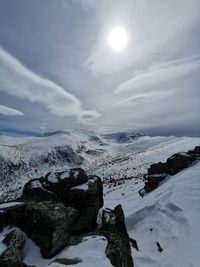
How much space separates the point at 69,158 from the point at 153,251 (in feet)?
318

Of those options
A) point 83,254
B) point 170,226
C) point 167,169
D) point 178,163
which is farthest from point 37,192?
point 178,163

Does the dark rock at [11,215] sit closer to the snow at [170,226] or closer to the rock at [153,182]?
the snow at [170,226]

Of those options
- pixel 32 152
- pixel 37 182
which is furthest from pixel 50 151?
pixel 37 182

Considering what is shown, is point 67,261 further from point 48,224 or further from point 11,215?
point 11,215

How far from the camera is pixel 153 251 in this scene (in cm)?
977

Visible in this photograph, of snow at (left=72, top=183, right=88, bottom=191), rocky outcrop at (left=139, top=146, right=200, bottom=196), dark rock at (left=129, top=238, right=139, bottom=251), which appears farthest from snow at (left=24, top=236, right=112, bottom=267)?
rocky outcrop at (left=139, top=146, right=200, bottom=196)

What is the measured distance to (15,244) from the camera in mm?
9359

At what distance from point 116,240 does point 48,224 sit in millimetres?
2759

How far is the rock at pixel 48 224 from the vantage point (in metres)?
9.01

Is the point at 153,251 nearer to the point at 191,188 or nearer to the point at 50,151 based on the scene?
the point at 191,188

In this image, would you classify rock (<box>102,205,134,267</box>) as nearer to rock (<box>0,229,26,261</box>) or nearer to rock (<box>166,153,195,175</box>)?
rock (<box>0,229,26,261</box>)

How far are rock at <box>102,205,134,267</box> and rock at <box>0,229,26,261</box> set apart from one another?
340cm

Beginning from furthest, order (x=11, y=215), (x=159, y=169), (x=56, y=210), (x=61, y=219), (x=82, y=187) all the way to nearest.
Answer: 1. (x=159, y=169)
2. (x=82, y=187)
3. (x=11, y=215)
4. (x=56, y=210)
5. (x=61, y=219)

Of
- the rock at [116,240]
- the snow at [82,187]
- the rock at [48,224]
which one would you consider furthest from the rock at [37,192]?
the rock at [116,240]
